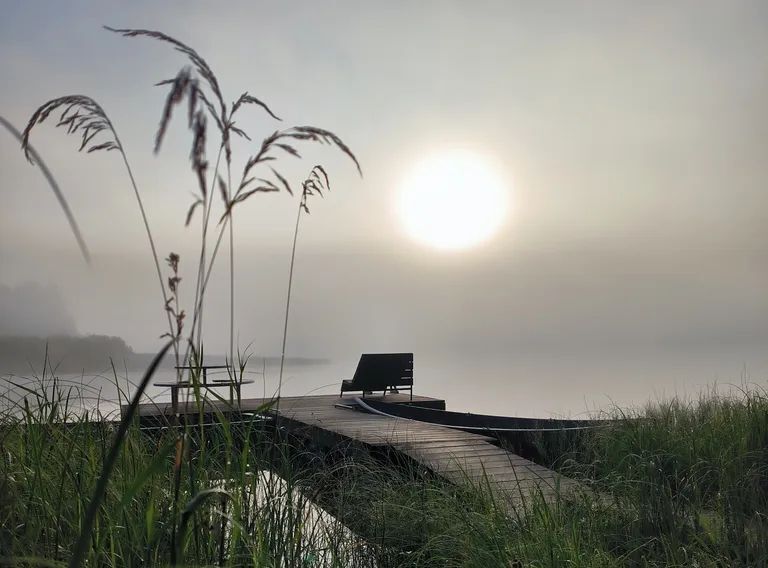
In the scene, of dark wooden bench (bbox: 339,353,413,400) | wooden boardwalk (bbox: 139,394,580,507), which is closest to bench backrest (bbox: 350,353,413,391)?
dark wooden bench (bbox: 339,353,413,400)

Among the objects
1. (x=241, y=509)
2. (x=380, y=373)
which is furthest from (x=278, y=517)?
(x=380, y=373)

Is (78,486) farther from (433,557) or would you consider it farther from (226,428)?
(433,557)

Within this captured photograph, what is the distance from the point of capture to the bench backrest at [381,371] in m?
11.7

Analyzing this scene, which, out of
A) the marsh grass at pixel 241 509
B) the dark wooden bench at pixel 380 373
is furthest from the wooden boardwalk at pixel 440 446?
Result: the dark wooden bench at pixel 380 373

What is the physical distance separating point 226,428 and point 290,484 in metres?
0.92

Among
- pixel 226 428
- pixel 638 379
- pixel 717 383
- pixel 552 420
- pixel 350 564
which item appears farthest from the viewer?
pixel 638 379

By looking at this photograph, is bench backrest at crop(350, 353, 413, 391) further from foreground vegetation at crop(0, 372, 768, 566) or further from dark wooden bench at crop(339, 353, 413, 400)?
foreground vegetation at crop(0, 372, 768, 566)

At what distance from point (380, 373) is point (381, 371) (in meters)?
0.04

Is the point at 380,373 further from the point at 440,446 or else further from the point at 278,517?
the point at 278,517

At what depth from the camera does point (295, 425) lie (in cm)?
801

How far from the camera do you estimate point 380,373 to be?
1184cm

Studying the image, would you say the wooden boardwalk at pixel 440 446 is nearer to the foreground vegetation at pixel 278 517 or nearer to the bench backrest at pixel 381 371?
the foreground vegetation at pixel 278 517

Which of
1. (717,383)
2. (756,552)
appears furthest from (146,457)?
(717,383)

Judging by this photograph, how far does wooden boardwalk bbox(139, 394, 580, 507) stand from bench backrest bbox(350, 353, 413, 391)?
67.8 inches
